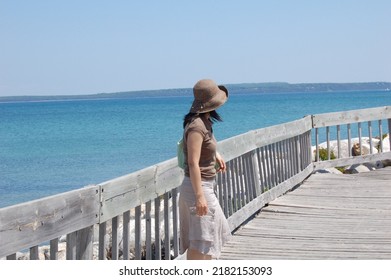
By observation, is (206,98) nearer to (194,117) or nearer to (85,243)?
(194,117)

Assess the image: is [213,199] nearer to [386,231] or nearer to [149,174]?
[149,174]

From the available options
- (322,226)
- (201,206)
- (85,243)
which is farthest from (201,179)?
(322,226)

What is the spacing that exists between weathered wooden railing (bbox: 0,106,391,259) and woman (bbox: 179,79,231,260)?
0.41 m

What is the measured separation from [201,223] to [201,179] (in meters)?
0.31

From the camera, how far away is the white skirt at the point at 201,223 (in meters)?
5.88

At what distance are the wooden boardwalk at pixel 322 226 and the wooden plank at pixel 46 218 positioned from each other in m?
2.73

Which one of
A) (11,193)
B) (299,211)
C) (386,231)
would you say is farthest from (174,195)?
(11,193)

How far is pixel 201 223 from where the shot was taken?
19.3ft

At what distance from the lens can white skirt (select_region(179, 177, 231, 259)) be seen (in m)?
5.88

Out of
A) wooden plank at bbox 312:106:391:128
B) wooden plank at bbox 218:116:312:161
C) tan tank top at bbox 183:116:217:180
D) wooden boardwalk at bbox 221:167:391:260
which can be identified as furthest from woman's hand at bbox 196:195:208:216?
wooden plank at bbox 312:106:391:128

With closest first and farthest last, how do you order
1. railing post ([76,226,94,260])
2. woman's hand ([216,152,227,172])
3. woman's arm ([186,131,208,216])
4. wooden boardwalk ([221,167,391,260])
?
railing post ([76,226,94,260])
woman's arm ([186,131,208,216])
woman's hand ([216,152,227,172])
wooden boardwalk ([221,167,391,260])

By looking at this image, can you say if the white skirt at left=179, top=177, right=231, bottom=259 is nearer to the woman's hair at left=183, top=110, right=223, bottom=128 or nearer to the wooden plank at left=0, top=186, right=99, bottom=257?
the woman's hair at left=183, top=110, right=223, bottom=128

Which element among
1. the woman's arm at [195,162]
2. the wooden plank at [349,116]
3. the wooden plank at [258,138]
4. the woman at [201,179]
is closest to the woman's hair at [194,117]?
the woman at [201,179]

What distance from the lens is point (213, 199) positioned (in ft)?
19.5
